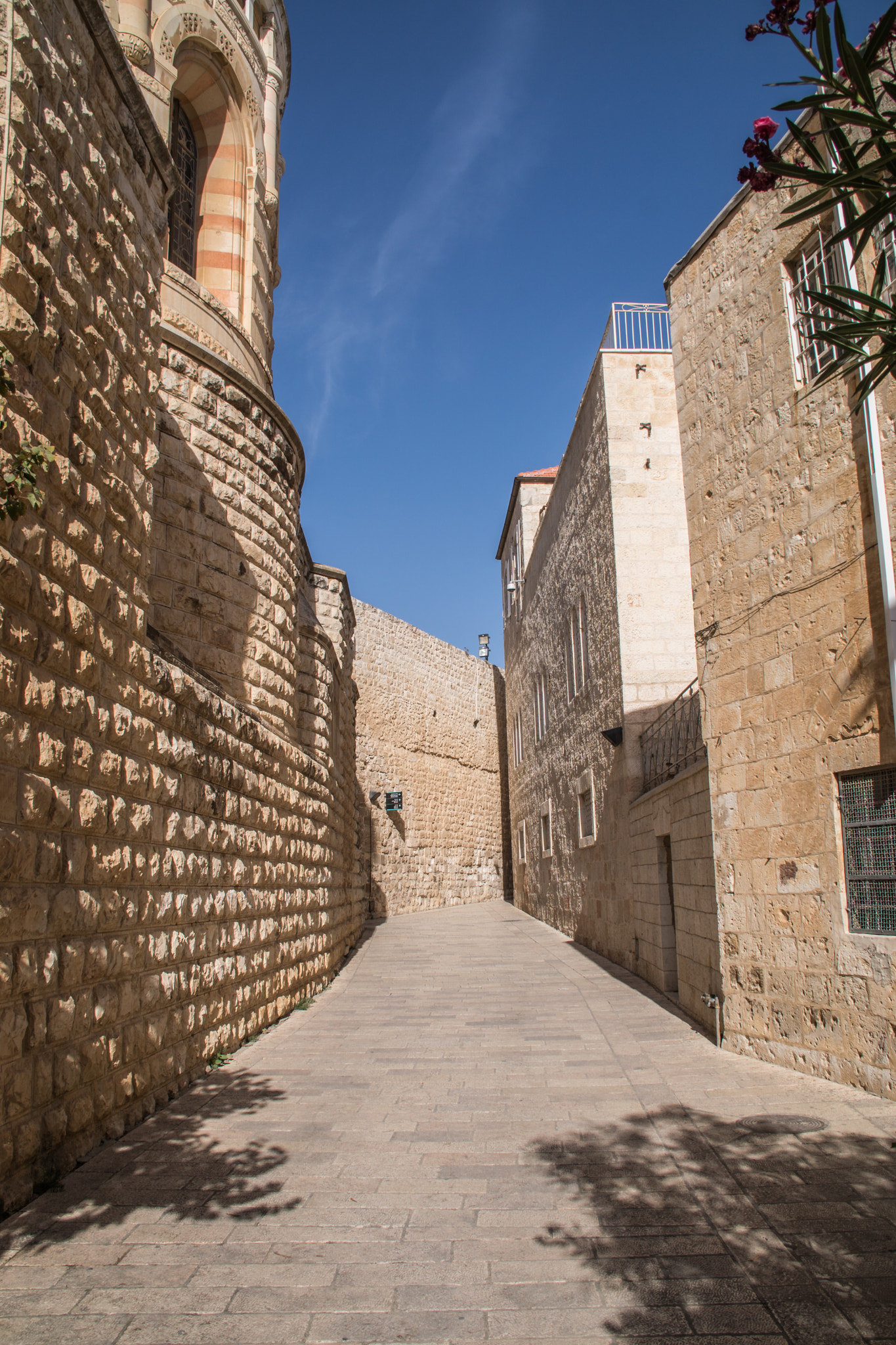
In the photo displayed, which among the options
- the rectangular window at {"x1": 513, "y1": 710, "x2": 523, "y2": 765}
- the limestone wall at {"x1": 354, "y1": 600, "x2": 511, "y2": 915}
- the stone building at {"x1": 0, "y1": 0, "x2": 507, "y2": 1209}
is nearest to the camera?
the stone building at {"x1": 0, "y1": 0, "x2": 507, "y2": 1209}

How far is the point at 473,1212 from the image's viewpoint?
348 cm

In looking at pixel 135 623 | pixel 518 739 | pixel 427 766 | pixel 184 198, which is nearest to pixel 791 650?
pixel 135 623

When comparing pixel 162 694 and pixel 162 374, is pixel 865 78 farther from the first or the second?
pixel 162 374

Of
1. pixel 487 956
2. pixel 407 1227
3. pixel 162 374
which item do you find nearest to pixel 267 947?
pixel 407 1227

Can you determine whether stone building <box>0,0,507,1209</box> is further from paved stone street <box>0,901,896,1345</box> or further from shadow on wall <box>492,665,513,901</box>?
shadow on wall <box>492,665,513,901</box>

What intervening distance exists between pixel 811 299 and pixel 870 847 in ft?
11.0

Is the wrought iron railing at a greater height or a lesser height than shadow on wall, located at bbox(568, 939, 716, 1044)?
greater

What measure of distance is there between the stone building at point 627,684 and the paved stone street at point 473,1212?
2.11 m

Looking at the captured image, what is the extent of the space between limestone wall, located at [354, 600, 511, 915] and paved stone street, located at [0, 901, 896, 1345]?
12.7m

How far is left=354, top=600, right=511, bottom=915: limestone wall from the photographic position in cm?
2167

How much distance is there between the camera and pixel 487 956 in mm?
11938

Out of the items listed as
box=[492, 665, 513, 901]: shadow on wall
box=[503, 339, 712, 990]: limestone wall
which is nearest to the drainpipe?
box=[503, 339, 712, 990]: limestone wall

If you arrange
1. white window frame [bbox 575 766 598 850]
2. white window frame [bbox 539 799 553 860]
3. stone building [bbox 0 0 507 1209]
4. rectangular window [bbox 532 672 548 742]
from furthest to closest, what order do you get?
rectangular window [bbox 532 672 548 742] → white window frame [bbox 539 799 553 860] → white window frame [bbox 575 766 598 850] → stone building [bbox 0 0 507 1209]

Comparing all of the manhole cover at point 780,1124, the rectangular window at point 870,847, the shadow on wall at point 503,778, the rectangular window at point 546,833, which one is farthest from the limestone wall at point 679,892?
the shadow on wall at point 503,778
